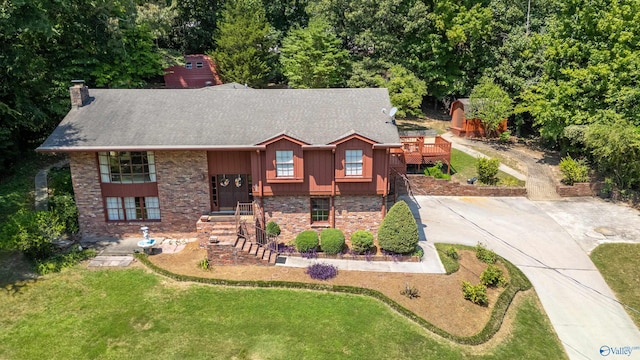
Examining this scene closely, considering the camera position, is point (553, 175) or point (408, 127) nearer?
point (553, 175)

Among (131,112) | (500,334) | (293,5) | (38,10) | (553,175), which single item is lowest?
(500,334)

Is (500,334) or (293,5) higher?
(293,5)

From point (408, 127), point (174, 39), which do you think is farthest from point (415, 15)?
point (174, 39)

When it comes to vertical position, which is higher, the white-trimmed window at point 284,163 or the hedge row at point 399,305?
the white-trimmed window at point 284,163

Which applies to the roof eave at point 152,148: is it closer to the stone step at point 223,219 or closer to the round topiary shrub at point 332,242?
the stone step at point 223,219

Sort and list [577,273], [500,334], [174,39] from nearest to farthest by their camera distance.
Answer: [500,334]
[577,273]
[174,39]

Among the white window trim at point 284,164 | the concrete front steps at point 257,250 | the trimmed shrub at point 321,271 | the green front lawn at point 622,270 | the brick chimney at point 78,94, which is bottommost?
the green front lawn at point 622,270

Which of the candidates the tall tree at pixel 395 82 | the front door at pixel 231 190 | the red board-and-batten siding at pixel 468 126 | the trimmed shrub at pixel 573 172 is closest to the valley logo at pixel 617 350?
the trimmed shrub at pixel 573 172

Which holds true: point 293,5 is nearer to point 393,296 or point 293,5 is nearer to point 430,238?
point 430,238
